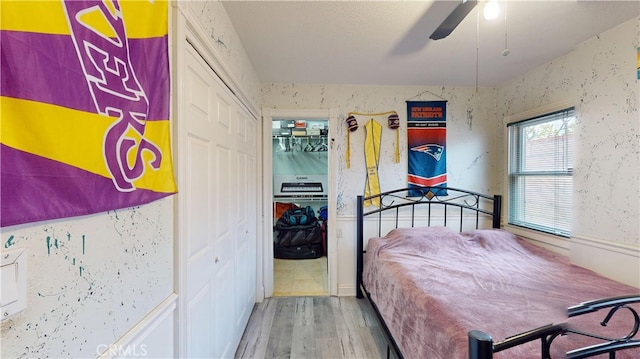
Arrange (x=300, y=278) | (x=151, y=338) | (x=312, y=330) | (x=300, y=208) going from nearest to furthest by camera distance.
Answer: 1. (x=151, y=338)
2. (x=312, y=330)
3. (x=300, y=278)
4. (x=300, y=208)

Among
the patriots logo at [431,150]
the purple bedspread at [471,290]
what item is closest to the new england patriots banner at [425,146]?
the patriots logo at [431,150]

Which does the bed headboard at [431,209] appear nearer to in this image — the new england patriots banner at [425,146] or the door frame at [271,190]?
the new england patriots banner at [425,146]

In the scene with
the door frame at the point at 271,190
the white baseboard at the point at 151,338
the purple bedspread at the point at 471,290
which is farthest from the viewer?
the door frame at the point at 271,190

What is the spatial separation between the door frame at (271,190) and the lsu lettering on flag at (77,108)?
1939 millimetres

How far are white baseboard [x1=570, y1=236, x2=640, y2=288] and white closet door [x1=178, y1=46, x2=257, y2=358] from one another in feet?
9.32

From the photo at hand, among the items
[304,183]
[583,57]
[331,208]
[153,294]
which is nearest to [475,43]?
[583,57]

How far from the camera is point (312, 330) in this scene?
2.23m

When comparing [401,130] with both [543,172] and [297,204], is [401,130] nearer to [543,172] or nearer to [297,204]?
[543,172]

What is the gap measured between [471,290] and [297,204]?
376 cm

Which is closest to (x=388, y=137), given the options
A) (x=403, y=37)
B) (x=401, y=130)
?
(x=401, y=130)

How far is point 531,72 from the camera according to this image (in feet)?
8.49

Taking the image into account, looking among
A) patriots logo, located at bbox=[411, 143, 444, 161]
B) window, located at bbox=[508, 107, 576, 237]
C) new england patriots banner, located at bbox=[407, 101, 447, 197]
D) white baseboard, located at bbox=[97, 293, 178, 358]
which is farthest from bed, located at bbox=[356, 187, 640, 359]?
white baseboard, located at bbox=[97, 293, 178, 358]

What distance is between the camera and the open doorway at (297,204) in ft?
9.46

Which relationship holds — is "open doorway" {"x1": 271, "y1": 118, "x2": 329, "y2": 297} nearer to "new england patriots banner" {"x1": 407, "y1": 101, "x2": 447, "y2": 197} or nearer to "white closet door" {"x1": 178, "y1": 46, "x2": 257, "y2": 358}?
"white closet door" {"x1": 178, "y1": 46, "x2": 257, "y2": 358}
